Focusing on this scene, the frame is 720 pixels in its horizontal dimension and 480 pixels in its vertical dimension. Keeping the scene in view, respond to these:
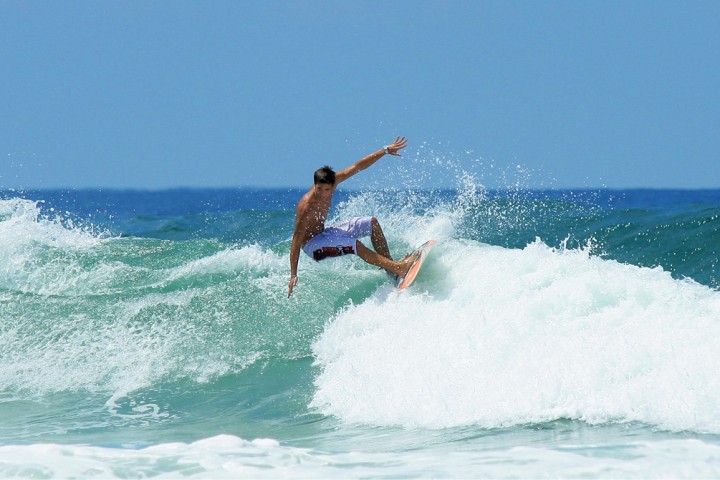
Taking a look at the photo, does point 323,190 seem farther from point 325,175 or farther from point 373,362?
point 373,362

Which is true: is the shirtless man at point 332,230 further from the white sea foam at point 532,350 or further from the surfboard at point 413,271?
the white sea foam at point 532,350

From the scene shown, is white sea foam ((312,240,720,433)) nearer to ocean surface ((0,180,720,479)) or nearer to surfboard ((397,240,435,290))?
ocean surface ((0,180,720,479))

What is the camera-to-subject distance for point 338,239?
8.64 m

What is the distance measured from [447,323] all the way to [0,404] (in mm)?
4280

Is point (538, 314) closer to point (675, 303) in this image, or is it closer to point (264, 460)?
point (675, 303)

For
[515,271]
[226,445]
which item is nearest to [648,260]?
[515,271]

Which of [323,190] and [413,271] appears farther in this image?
[413,271]

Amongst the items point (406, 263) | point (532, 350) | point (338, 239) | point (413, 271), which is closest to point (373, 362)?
point (532, 350)

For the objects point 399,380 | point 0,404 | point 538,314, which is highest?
point 538,314

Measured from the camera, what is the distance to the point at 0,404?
7.67 m

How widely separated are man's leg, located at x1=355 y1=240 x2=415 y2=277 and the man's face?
634 millimetres

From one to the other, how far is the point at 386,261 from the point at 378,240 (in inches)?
14.3

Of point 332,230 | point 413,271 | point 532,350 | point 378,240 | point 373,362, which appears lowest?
point 373,362

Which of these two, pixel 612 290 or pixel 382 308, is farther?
pixel 382 308
